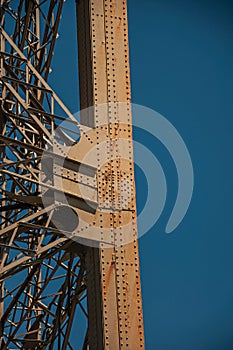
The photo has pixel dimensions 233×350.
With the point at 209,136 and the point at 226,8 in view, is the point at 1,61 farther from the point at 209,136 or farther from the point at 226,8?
the point at 226,8

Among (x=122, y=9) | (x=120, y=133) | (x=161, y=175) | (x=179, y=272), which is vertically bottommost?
(x=120, y=133)

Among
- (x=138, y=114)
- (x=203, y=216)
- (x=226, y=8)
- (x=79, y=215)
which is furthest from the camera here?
(x=226, y=8)

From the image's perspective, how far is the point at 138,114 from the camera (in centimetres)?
4788

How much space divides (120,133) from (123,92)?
31.4 inches

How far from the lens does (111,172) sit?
1897 centimetres

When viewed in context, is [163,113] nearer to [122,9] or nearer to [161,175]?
[161,175]

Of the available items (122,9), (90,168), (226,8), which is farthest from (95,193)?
(226,8)

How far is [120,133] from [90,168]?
93 centimetres

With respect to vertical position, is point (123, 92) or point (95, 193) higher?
point (123, 92)

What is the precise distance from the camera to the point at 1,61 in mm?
19000

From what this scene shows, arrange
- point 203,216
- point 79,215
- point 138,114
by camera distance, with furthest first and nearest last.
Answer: point 203,216, point 138,114, point 79,215

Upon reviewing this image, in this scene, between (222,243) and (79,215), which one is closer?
(79,215)

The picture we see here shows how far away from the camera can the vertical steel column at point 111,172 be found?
1844 cm

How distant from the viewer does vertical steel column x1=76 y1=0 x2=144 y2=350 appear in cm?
1844
